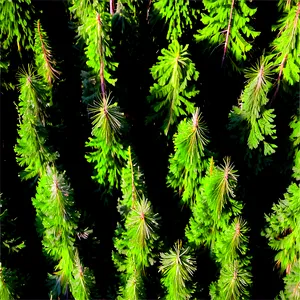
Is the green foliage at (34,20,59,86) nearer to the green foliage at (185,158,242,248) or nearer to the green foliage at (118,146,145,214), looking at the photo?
the green foliage at (118,146,145,214)

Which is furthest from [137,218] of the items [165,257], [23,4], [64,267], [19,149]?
[23,4]

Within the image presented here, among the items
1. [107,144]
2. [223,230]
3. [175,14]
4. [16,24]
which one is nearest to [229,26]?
[175,14]

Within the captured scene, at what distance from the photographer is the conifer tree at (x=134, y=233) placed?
15.9 ft

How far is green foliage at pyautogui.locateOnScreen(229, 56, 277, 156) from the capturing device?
5.25m

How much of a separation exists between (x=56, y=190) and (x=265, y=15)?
14.1 feet

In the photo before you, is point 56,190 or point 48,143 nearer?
point 56,190

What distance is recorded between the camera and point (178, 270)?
5047 millimetres

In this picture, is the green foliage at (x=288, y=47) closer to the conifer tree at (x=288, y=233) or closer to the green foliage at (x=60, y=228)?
the conifer tree at (x=288, y=233)

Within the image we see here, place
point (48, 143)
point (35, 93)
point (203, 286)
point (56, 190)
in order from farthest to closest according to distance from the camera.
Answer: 1. point (203, 286)
2. point (48, 143)
3. point (35, 93)
4. point (56, 190)

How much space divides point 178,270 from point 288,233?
7.14 ft

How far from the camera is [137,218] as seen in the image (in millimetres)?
4820

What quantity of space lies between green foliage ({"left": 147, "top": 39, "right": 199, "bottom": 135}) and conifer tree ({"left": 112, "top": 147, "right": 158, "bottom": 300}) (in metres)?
0.90

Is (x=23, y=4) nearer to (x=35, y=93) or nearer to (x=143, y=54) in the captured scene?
(x=35, y=93)

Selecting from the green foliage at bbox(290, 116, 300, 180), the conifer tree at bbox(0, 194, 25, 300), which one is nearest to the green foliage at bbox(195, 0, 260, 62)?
the green foliage at bbox(290, 116, 300, 180)
